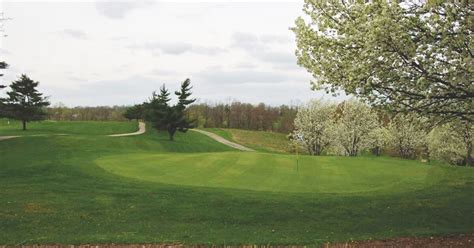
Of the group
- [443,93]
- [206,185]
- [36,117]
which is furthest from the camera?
[36,117]

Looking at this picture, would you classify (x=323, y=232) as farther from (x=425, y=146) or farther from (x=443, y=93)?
(x=425, y=146)

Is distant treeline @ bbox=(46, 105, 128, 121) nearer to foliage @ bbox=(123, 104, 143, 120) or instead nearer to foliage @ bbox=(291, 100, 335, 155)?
foliage @ bbox=(123, 104, 143, 120)

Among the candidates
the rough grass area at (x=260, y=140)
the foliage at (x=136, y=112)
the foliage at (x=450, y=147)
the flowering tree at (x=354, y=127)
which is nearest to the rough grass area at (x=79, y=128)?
the foliage at (x=136, y=112)

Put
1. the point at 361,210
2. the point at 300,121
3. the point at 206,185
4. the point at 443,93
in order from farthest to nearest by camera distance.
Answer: the point at 300,121 → the point at 206,185 → the point at 361,210 → the point at 443,93

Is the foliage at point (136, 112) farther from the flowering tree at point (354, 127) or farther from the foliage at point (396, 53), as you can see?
the foliage at point (396, 53)

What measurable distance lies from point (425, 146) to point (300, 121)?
2146 centimetres

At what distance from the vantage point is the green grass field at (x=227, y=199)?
15062mm

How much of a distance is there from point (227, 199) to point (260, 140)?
8012 centimetres

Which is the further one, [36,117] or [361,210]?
[36,117]

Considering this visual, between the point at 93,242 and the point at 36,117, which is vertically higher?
the point at 36,117

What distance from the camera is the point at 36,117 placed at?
5838 centimetres

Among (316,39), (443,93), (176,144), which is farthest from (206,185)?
(176,144)

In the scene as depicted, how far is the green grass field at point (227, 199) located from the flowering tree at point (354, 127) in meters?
32.5

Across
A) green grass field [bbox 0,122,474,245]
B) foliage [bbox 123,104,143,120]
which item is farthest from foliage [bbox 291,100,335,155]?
foliage [bbox 123,104,143,120]
